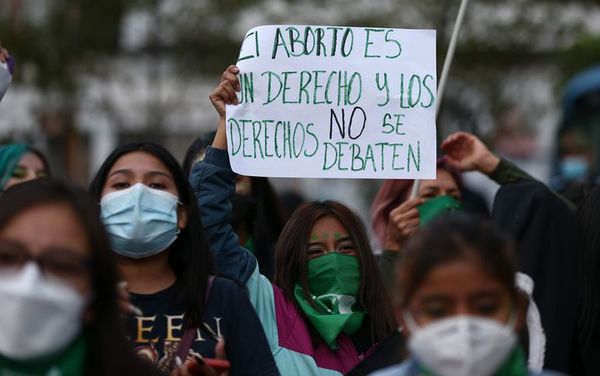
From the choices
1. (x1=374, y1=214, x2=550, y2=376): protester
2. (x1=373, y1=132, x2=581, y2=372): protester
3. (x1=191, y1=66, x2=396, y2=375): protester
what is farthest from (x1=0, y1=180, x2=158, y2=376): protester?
(x1=373, y1=132, x2=581, y2=372): protester

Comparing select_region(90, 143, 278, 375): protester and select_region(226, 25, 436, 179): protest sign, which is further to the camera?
select_region(226, 25, 436, 179): protest sign

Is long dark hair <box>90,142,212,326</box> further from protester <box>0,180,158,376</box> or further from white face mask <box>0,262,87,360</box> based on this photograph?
white face mask <box>0,262,87,360</box>

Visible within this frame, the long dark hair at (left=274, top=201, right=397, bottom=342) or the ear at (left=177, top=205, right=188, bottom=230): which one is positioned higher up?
the ear at (left=177, top=205, right=188, bottom=230)

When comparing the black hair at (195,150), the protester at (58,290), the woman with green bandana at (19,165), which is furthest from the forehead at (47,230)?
the woman with green bandana at (19,165)

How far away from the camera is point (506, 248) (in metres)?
3.75

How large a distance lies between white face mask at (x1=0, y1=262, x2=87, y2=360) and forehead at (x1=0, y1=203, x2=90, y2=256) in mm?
81

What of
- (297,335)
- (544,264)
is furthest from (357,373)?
(544,264)

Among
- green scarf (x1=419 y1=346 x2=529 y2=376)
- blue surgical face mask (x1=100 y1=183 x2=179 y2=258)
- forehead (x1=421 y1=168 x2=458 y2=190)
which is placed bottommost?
green scarf (x1=419 y1=346 x2=529 y2=376)

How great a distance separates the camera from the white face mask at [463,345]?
352cm

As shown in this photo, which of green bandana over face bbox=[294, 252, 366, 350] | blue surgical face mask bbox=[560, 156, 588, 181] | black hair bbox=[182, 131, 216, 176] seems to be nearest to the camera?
green bandana over face bbox=[294, 252, 366, 350]

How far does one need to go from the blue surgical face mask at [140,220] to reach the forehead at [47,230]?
1.31m

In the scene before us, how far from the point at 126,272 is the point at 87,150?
27.8 meters

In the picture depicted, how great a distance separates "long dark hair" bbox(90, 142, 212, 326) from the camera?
494 centimetres

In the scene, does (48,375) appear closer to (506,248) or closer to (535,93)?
(506,248)
